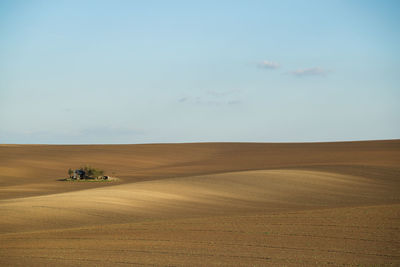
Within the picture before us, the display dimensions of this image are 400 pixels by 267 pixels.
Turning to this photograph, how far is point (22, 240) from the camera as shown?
1645cm

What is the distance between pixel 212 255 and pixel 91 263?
126 inches

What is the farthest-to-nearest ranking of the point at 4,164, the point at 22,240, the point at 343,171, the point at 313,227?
the point at 4,164, the point at 343,171, the point at 313,227, the point at 22,240

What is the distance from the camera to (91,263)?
13328 mm

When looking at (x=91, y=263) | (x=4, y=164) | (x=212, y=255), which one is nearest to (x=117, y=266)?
(x=91, y=263)

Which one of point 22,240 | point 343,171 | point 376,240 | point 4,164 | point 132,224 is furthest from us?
point 4,164

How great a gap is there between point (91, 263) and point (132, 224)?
604 centimetres

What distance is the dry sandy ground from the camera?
45.9 ft

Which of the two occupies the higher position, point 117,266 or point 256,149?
point 256,149

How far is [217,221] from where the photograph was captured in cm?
1939

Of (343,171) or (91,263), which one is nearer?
(91,263)

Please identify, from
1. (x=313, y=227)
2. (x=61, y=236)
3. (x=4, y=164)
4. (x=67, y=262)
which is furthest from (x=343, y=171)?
(x=4, y=164)

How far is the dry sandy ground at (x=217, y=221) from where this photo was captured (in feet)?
45.9

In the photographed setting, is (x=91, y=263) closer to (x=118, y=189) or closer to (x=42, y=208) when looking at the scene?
(x=42, y=208)

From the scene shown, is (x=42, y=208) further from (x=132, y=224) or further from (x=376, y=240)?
(x=376, y=240)
